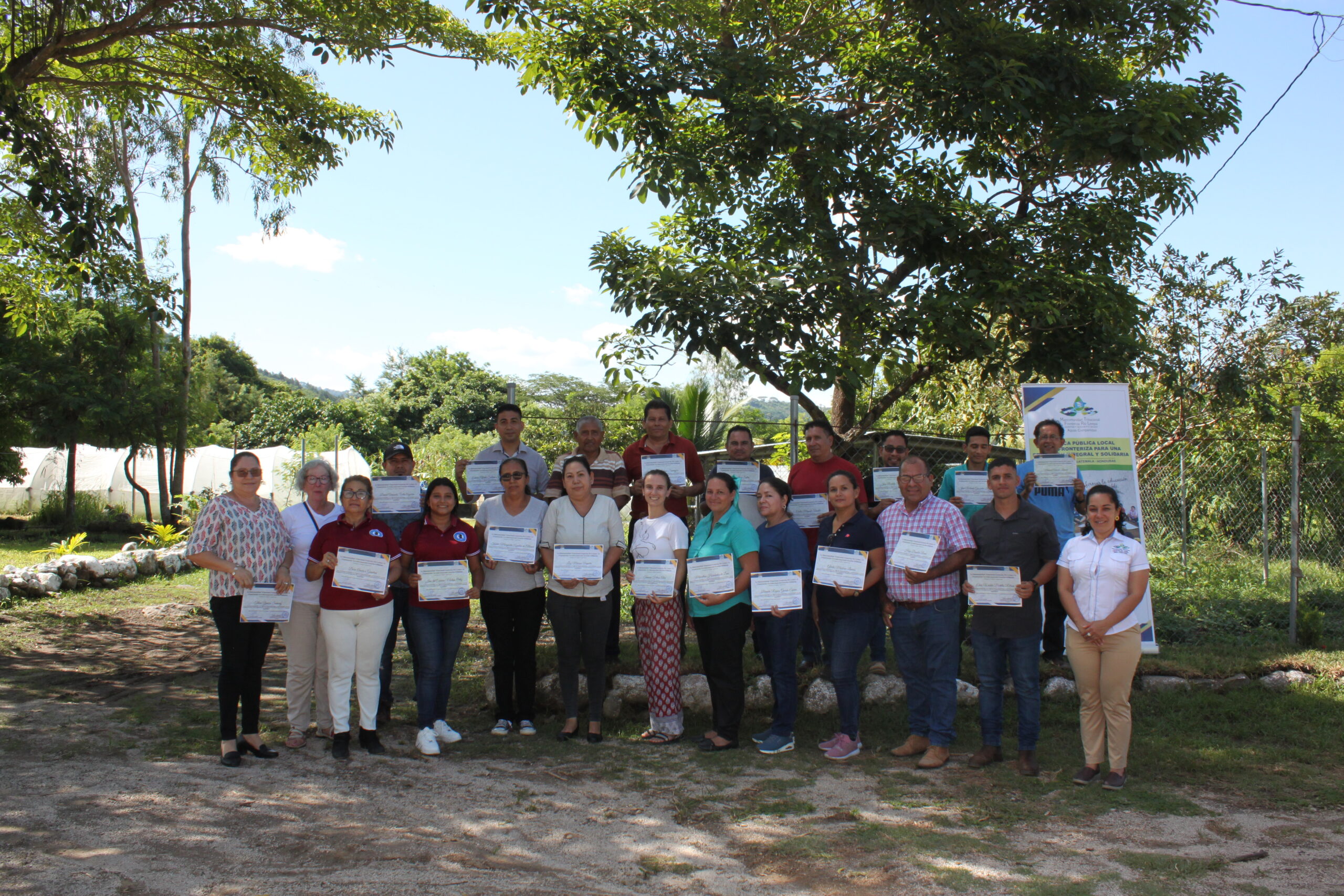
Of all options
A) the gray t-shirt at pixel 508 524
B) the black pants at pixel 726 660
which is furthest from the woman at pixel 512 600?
the black pants at pixel 726 660

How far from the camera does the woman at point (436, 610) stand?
6.03 metres

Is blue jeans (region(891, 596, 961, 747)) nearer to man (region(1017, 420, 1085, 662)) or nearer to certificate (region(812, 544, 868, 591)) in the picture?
certificate (region(812, 544, 868, 591))

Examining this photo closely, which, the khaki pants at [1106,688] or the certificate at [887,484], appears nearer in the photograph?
the khaki pants at [1106,688]

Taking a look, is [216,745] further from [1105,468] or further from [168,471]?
[168,471]

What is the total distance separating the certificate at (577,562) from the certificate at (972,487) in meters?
2.74

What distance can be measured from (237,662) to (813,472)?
13.4 feet

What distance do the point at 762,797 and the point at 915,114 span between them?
21.5 feet

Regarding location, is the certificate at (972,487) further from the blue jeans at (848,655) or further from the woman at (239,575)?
the woman at (239,575)

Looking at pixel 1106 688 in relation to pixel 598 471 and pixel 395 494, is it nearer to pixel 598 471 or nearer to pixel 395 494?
pixel 598 471

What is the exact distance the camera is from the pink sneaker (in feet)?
19.1

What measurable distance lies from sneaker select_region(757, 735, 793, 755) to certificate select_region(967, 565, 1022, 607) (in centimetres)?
145


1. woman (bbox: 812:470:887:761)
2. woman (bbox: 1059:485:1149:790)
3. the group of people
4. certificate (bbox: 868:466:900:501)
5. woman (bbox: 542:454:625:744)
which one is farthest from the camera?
certificate (bbox: 868:466:900:501)

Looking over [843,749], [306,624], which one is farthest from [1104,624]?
[306,624]

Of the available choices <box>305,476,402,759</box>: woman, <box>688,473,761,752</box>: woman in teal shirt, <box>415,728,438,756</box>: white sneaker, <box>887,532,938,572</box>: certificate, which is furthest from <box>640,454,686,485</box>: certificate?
<box>415,728,438,756</box>: white sneaker
